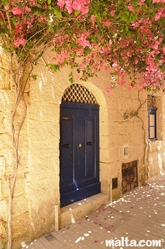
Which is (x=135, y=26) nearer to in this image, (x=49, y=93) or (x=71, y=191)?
(x=49, y=93)

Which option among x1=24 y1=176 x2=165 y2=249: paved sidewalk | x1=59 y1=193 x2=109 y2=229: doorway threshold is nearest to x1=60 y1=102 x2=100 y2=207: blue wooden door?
x1=59 y1=193 x2=109 y2=229: doorway threshold

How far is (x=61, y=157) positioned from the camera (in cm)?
359

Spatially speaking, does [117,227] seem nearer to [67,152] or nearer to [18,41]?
[67,152]

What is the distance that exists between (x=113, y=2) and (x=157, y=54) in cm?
163

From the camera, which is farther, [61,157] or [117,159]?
[117,159]

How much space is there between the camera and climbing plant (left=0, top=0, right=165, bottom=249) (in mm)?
2156

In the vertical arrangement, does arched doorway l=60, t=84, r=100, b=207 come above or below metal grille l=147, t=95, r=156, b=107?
below

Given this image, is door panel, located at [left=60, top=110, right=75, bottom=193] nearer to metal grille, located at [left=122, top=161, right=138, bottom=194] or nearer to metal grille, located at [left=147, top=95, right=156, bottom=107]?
metal grille, located at [left=122, top=161, right=138, bottom=194]

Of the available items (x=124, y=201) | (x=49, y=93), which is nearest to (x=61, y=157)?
(x=49, y=93)

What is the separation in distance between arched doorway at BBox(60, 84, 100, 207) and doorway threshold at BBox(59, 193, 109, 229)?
11cm

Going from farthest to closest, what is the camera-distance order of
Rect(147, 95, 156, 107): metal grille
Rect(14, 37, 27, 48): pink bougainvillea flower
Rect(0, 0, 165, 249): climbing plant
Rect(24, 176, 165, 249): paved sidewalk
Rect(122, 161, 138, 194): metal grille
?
1. Rect(147, 95, 156, 107): metal grille
2. Rect(122, 161, 138, 194): metal grille
3. Rect(24, 176, 165, 249): paved sidewalk
4. Rect(14, 37, 27, 48): pink bougainvillea flower
5. Rect(0, 0, 165, 249): climbing plant

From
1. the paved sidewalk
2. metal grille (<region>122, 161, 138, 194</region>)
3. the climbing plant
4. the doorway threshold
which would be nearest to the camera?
the climbing plant

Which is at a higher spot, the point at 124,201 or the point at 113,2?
the point at 113,2

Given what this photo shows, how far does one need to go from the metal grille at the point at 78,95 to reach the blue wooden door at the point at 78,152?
12cm
